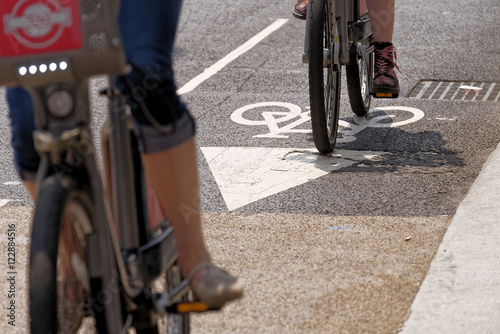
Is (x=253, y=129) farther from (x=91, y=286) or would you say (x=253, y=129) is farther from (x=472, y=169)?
(x=91, y=286)

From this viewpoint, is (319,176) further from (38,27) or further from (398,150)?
(38,27)

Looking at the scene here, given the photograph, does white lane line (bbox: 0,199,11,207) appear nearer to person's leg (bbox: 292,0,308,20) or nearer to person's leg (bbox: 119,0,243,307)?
person's leg (bbox: 292,0,308,20)

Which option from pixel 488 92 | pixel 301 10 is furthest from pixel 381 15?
pixel 488 92

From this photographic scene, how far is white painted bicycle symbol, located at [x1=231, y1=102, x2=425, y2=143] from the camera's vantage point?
6.42 metres

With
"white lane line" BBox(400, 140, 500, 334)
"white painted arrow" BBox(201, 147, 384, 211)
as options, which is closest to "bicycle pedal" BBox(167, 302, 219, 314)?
"white lane line" BBox(400, 140, 500, 334)

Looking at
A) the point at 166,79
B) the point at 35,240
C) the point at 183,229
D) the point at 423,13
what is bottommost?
the point at 423,13

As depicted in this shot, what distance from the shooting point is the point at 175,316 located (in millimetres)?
3043

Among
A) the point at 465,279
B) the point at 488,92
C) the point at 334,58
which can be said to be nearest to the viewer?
the point at 465,279

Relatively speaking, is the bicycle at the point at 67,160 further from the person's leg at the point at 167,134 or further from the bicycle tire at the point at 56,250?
the person's leg at the point at 167,134

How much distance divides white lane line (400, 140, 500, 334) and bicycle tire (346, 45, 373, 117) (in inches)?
62.9

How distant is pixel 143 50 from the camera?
268cm

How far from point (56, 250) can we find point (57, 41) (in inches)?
19.5

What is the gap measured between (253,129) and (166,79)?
12.4 ft

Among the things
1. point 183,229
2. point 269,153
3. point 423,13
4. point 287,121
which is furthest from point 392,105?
point 183,229
